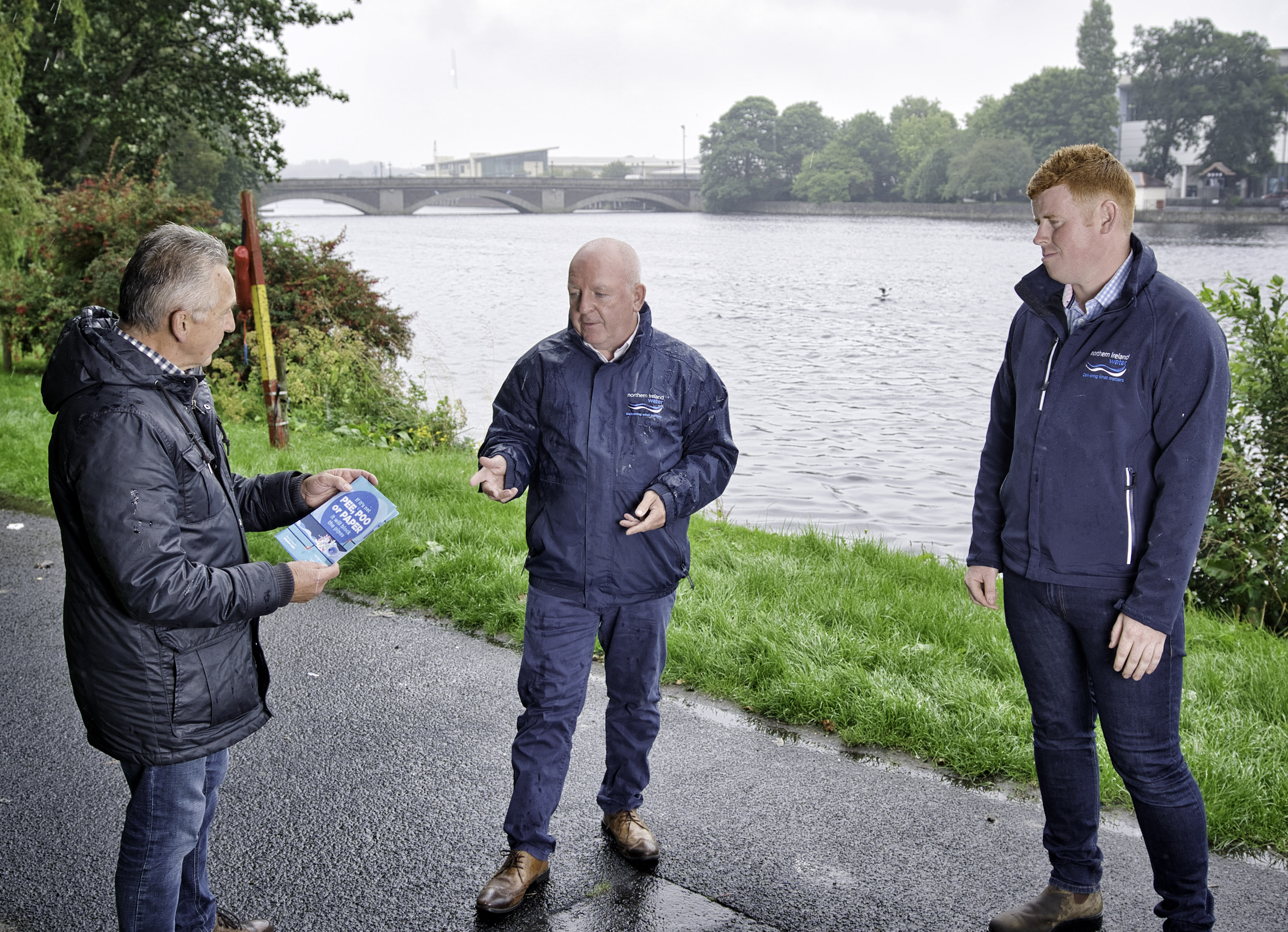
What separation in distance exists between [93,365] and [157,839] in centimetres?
113

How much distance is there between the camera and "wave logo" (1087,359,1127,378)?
2699 mm

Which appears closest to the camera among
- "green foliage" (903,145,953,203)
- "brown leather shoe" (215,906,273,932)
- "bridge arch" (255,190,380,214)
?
"brown leather shoe" (215,906,273,932)

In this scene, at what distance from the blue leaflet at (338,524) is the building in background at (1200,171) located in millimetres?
77026

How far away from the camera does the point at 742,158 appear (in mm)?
100438

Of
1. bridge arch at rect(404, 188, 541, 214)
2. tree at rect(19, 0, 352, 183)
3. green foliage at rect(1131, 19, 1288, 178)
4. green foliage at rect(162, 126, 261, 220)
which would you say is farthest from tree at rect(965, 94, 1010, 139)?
tree at rect(19, 0, 352, 183)

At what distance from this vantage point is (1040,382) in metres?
2.90

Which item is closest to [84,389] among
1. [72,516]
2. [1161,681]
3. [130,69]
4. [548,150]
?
[72,516]

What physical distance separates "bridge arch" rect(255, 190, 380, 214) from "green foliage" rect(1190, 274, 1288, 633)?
6248 centimetres

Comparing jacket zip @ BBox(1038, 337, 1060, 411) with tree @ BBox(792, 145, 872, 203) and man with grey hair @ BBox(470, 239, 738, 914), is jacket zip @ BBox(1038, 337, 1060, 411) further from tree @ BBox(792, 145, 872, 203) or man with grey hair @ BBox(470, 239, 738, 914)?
tree @ BBox(792, 145, 872, 203)

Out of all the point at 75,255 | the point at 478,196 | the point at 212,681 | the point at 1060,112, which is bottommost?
the point at 212,681

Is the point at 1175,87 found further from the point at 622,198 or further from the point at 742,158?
the point at 622,198

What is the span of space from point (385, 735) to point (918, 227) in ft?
246

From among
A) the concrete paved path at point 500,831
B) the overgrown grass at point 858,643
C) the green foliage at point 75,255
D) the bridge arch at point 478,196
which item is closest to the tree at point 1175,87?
the bridge arch at point 478,196

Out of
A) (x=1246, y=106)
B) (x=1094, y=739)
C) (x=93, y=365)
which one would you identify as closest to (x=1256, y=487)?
(x=1094, y=739)
